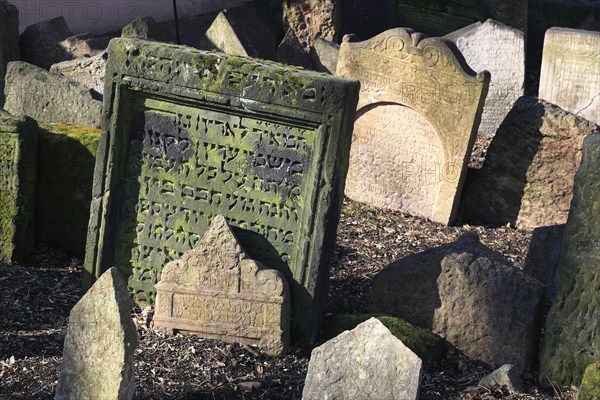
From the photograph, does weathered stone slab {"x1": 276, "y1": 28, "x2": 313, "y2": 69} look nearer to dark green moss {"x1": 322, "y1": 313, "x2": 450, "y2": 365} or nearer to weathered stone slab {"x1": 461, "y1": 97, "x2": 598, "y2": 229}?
weathered stone slab {"x1": 461, "y1": 97, "x2": 598, "y2": 229}

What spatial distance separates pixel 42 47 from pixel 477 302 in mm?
6542

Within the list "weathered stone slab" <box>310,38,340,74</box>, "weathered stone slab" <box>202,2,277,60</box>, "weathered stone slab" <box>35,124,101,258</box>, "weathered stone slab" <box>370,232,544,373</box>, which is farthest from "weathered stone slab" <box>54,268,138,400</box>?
"weathered stone slab" <box>202,2,277,60</box>

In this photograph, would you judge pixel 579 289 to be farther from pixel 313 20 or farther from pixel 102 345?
pixel 313 20

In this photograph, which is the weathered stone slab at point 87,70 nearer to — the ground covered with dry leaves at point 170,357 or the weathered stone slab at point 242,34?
the weathered stone slab at point 242,34

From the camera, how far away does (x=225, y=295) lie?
652 cm

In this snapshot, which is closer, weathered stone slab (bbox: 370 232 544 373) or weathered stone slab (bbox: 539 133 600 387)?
weathered stone slab (bbox: 539 133 600 387)

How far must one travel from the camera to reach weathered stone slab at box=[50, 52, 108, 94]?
10.2 m

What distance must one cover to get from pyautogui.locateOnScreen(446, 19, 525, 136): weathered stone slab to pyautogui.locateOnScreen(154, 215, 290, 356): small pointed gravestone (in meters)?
5.50

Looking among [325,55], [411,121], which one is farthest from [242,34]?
[411,121]

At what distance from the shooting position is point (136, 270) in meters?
6.93

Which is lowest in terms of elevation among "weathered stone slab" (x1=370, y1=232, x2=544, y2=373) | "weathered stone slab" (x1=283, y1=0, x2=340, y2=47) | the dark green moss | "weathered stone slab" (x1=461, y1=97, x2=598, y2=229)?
the dark green moss

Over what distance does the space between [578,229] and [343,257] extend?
2.27m

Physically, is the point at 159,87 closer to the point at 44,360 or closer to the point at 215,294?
the point at 215,294

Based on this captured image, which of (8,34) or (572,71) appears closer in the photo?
(8,34)
